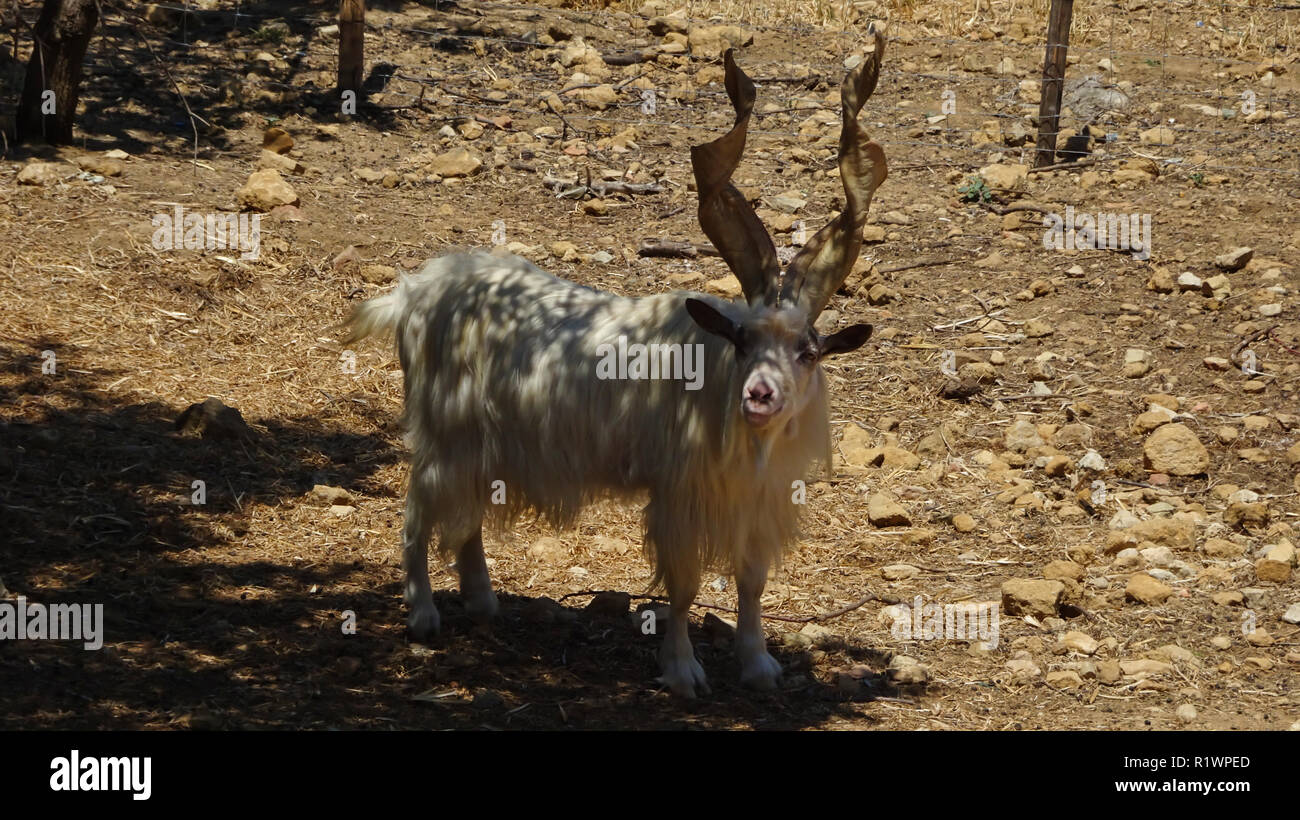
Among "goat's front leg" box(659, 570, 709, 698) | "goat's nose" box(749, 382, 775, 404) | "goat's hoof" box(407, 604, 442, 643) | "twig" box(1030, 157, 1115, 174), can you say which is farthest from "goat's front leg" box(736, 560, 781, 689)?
"twig" box(1030, 157, 1115, 174)

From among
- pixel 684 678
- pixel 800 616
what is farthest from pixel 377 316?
pixel 800 616

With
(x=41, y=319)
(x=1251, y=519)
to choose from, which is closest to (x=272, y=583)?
(x=41, y=319)

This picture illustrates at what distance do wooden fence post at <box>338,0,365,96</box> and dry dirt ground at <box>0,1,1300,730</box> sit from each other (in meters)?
0.30

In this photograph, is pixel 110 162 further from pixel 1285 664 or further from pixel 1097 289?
pixel 1285 664

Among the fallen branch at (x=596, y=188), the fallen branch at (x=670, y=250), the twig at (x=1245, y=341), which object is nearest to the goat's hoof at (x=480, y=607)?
the fallen branch at (x=670, y=250)

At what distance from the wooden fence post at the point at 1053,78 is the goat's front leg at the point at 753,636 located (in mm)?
7175

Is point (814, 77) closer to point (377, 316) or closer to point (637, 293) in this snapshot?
point (637, 293)

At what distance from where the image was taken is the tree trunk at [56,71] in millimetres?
10719

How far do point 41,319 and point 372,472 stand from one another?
269 cm

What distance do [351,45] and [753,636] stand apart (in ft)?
28.1

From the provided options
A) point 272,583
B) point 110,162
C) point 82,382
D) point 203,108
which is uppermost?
point 203,108

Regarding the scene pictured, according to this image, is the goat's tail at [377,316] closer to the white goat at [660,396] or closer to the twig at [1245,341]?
the white goat at [660,396]

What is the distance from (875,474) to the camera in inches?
332

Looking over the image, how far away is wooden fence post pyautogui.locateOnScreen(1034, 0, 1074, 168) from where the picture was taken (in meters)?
11.6
